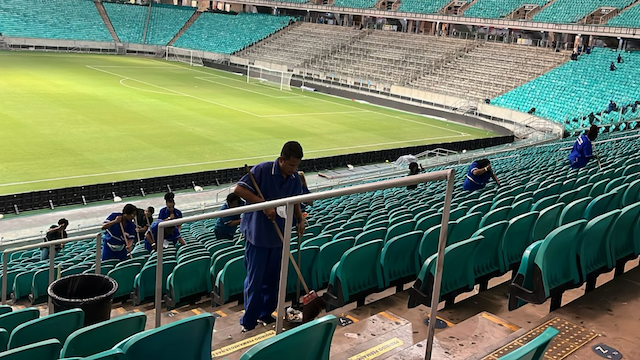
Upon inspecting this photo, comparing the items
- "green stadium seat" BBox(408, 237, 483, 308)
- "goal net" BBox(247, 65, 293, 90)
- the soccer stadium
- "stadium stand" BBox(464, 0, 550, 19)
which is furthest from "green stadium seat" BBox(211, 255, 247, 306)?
"stadium stand" BBox(464, 0, 550, 19)

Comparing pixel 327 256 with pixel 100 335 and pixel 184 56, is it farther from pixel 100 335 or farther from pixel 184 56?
pixel 184 56

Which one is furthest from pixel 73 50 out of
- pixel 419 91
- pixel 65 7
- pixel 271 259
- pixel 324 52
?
pixel 271 259

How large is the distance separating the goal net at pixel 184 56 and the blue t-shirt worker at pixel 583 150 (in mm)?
A: 56769

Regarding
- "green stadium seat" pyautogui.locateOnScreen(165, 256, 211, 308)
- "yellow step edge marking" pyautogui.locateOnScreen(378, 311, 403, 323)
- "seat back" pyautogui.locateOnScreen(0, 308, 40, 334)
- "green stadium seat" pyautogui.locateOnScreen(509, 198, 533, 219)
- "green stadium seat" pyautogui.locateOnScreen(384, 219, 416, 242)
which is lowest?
"green stadium seat" pyautogui.locateOnScreen(165, 256, 211, 308)

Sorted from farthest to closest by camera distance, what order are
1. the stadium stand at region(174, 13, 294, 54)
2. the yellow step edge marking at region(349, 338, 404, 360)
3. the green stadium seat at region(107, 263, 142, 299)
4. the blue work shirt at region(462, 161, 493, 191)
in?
1. the stadium stand at region(174, 13, 294, 54)
2. the blue work shirt at region(462, 161, 493, 191)
3. the green stadium seat at region(107, 263, 142, 299)
4. the yellow step edge marking at region(349, 338, 404, 360)

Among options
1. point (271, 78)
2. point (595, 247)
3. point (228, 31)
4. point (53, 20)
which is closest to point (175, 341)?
point (595, 247)

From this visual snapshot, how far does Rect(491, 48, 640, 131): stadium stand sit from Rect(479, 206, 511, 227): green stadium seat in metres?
28.6

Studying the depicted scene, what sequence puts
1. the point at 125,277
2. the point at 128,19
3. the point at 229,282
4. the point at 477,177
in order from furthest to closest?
the point at 128,19 < the point at 477,177 < the point at 125,277 < the point at 229,282

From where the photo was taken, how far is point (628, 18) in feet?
153

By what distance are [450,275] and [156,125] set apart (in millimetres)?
30305

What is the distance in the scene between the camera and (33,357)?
3.64m

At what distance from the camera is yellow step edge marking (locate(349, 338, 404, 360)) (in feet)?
15.9

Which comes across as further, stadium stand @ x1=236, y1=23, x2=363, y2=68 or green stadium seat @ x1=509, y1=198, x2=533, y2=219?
stadium stand @ x1=236, y1=23, x2=363, y2=68

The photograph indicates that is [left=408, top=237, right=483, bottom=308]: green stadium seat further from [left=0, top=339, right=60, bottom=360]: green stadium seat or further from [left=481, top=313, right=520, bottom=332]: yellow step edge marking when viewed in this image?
[left=0, top=339, right=60, bottom=360]: green stadium seat
